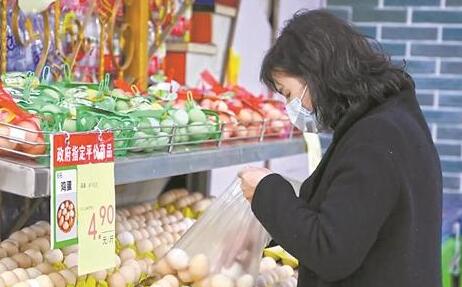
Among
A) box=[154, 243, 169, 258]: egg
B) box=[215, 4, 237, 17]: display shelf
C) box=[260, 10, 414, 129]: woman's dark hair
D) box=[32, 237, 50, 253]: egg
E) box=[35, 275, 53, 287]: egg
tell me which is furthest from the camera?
box=[215, 4, 237, 17]: display shelf

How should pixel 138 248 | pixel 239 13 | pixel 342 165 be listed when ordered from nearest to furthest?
pixel 342 165 < pixel 138 248 < pixel 239 13

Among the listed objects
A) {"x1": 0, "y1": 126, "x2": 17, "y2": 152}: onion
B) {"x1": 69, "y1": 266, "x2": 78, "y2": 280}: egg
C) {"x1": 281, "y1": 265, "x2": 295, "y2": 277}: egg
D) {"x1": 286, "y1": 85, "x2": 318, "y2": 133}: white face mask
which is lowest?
{"x1": 281, "y1": 265, "x2": 295, "y2": 277}: egg

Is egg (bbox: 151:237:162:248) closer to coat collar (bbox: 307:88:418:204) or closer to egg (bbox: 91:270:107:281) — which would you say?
egg (bbox: 91:270:107:281)

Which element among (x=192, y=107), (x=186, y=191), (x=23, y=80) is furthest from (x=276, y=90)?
(x=186, y=191)

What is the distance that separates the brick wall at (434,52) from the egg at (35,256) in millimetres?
2644

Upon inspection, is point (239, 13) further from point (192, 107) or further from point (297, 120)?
point (297, 120)

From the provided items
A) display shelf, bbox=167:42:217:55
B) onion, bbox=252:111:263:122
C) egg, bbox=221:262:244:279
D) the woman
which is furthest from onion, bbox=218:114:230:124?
display shelf, bbox=167:42:217:55

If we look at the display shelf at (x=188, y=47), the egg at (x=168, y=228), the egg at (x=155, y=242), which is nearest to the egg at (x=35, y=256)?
the egg at (x=155, y=242)

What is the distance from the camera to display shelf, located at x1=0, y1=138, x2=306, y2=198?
53.3 inches

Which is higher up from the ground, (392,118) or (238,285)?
(392,118)

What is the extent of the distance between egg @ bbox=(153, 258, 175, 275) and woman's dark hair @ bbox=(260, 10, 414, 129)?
→ 0.49m

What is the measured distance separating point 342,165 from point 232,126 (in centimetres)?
77

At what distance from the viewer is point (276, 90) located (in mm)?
1595

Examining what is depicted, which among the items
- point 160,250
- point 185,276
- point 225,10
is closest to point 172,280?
point 185,276
